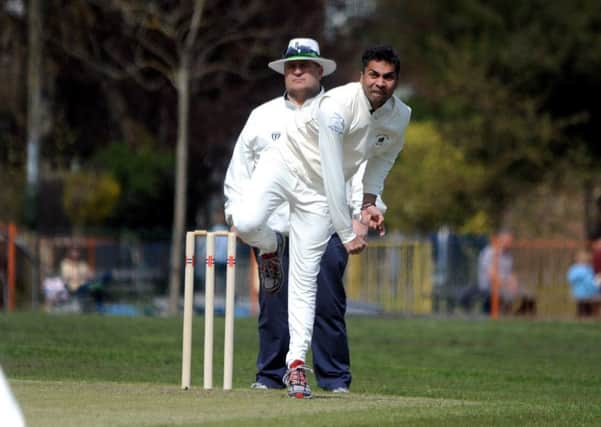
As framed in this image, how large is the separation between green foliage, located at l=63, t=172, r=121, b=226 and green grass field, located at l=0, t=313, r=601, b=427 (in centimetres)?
1156

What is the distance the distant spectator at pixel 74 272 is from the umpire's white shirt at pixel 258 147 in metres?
16.8

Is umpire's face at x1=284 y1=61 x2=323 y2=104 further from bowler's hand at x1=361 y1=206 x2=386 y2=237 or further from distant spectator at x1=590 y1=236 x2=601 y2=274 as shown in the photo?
distant spectator at x1=590 y1=236 x2=601 y2=274

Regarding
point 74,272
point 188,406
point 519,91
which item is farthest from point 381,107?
point 519,91

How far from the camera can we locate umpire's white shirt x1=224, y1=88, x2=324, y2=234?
10.7 meters

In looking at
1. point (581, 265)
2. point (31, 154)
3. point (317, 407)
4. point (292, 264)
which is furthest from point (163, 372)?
point (31, 154)

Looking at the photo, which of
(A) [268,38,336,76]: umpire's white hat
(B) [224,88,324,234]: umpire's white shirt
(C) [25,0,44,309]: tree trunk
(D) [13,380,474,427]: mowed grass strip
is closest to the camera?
(D) [13,380,474,427]: mowed grass strip

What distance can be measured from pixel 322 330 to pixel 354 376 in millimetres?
2842

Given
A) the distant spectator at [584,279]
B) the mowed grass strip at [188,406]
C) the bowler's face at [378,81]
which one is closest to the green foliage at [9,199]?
the distant spectator at [584,279]

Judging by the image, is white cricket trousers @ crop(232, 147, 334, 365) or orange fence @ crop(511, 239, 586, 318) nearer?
white cricket trousers @ crop(232, 147, 334, 365)

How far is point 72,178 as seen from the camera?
35.1 meters

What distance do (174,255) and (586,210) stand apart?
14.9 metres

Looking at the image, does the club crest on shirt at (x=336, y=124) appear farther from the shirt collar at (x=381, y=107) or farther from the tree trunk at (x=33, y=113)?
the tree trunk at (x=33, y=113)

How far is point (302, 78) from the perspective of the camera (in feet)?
34.8

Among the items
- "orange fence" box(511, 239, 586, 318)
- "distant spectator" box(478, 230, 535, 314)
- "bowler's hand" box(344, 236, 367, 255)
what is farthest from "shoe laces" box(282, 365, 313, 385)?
"orange fence" box(511, 239, 586, 318)
